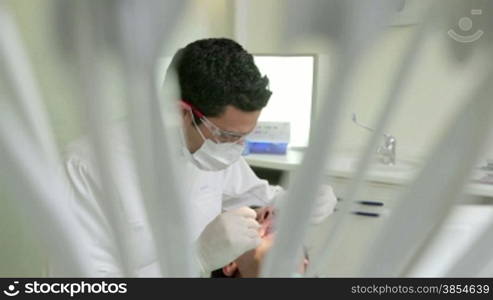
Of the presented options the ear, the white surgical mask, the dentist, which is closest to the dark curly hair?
the dentist

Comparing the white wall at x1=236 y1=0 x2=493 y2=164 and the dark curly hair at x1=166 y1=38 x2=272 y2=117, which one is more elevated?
the white wall at x1=236 y1=0 x2=493 y2=164

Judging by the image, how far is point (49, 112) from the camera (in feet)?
0.55

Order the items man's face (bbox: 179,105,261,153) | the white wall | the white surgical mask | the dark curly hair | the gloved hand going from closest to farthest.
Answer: the white wall → the gloved hand → the dark curly hair → man's face (bbox: 179,105,261,153) → the white surgical mask

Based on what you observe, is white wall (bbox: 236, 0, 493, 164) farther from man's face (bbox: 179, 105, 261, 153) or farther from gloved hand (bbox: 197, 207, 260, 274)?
man's face (bbox: 179, 105, 261, 153)

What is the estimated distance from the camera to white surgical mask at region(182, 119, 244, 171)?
0.88 metres

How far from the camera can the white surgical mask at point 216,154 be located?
2.88ft

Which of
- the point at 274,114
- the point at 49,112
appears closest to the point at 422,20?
the point at 49,112

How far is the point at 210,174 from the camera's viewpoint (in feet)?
3.61

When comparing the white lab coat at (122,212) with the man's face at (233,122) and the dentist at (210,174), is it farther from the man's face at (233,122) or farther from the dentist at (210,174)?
the man's face at (233,122)

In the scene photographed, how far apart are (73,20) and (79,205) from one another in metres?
0.09

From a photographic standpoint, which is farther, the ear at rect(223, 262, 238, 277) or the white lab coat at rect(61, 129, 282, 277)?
the ear at rect(223, 262, 238, 277)

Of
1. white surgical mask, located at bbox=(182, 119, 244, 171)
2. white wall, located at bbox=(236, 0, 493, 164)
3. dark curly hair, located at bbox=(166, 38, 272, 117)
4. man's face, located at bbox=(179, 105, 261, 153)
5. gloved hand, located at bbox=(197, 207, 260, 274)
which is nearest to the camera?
white wall, located at bbox=(236, 0, 493, 164)

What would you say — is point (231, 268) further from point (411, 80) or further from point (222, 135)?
point (411, 80)

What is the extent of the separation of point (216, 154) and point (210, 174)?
0.63 feet
